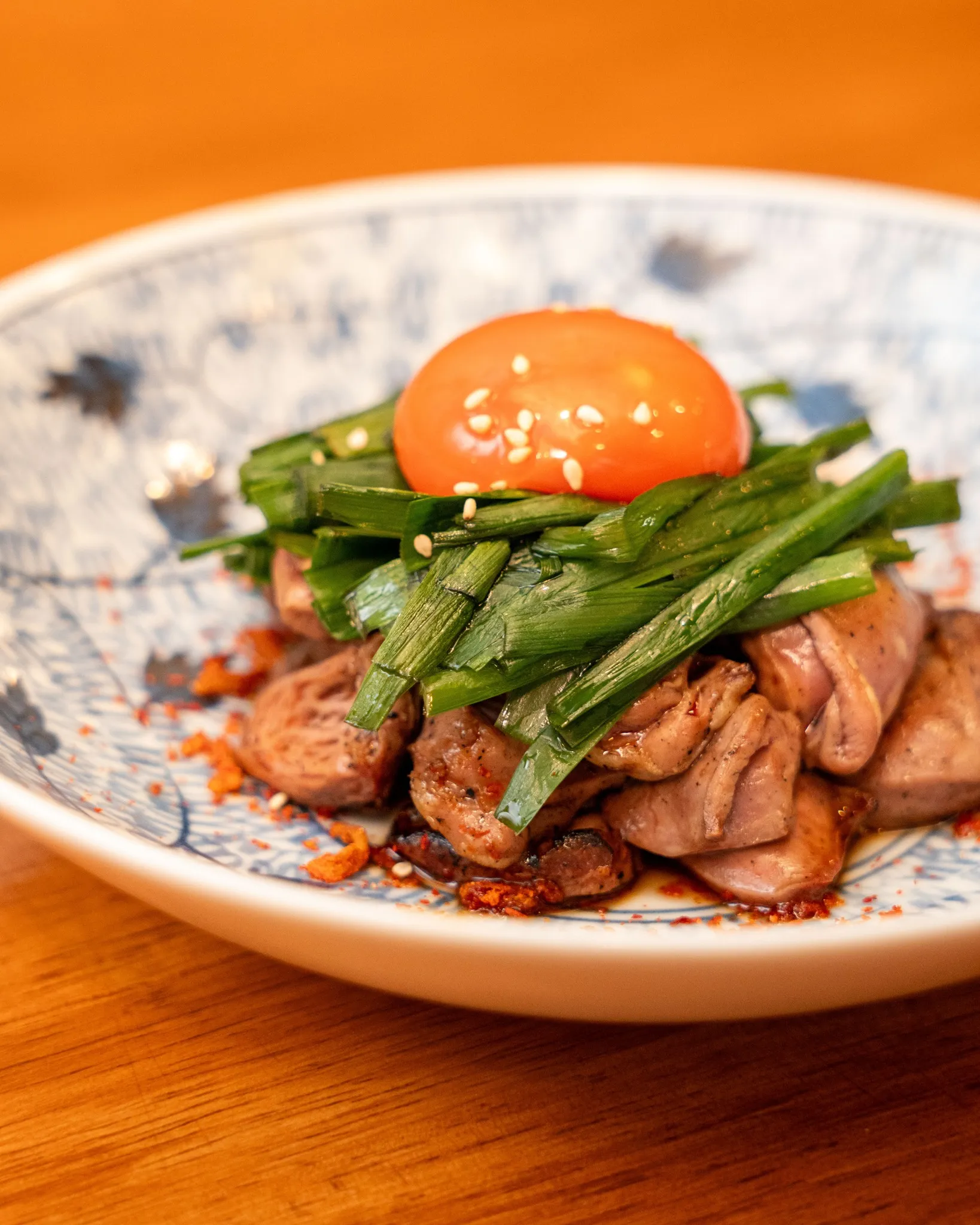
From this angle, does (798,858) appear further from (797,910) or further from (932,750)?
(932,750)

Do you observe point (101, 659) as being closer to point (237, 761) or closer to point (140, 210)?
point (237, 761)

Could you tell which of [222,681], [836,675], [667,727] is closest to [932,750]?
[836,675]

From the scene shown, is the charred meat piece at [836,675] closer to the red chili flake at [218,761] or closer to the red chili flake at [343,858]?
the red chili flake at [343,858]

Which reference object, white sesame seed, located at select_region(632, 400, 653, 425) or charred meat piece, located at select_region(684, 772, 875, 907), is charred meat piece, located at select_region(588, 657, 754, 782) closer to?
charred meat piece, located at select_region(684, 772, 875, 907)

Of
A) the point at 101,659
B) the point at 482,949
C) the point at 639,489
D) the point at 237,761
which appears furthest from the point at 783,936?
the point at 101,659

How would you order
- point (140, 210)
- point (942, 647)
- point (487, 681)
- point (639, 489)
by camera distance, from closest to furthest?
point (487, 681) → point (639, 489) → point (942, 647) → point (140, 210)

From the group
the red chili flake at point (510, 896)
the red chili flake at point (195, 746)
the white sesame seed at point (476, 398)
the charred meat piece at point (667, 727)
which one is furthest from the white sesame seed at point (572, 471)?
the red chili flake at point (195, 746)
